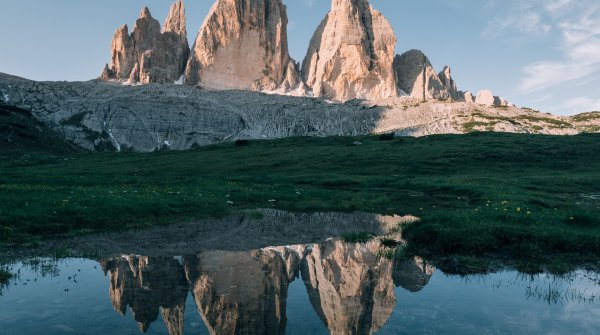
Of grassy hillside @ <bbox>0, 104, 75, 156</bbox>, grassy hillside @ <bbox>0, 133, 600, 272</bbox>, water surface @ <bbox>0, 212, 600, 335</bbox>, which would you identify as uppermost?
grassy hillside @ <bbox>0, 104, 75, 156</bbox>

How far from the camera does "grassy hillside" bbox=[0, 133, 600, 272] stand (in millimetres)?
17344

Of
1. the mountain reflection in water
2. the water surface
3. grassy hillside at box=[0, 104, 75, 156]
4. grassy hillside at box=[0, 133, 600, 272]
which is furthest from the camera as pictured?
grassy hillside at box=[0, 104, 75, 156]

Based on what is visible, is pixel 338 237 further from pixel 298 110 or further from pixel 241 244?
pixel 298 110

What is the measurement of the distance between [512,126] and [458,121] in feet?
56.1

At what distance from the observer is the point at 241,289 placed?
1187 centimetres

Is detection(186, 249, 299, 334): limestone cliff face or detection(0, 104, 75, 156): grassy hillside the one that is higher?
detection(0, 104, 75, 156): grassy hillside

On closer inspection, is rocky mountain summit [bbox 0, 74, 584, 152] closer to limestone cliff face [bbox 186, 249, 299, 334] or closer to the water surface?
the water surface

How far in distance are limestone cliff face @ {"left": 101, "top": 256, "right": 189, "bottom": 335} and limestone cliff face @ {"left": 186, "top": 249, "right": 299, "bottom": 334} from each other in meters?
0.48

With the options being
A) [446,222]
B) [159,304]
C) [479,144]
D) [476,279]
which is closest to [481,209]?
[446,222]

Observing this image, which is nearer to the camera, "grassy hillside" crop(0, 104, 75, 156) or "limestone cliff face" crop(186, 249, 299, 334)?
"limestone cliff face" crop(186, 249, 299, 334)

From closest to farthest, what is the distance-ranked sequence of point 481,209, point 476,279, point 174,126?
point 476,279, point 481,209, point 174,126

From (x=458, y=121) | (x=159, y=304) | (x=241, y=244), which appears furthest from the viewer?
(x=458, y=121)

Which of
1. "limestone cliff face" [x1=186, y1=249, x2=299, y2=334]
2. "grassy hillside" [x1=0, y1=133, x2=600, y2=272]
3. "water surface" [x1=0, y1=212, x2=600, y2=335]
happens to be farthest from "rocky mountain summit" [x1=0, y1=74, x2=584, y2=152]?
"limestone cliff face" [x1=186, y1=249, x2=299, y2=334]

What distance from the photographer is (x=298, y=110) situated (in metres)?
177
